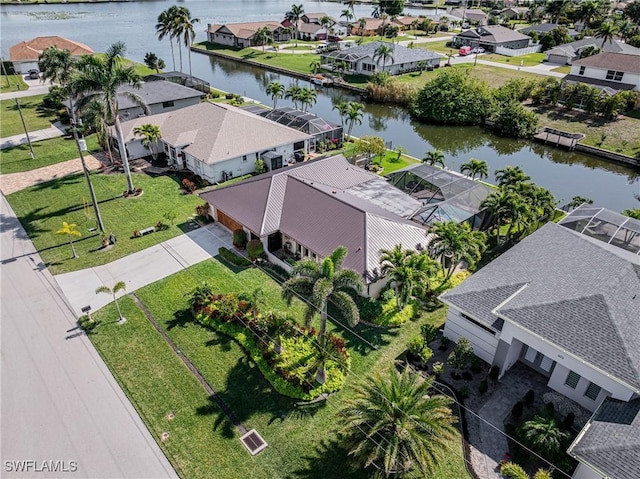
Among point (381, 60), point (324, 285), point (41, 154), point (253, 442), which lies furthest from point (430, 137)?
point (253, 442)

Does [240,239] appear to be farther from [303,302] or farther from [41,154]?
[41,154]

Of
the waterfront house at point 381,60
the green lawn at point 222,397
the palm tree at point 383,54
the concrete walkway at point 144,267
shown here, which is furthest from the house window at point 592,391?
the waterfront house at point 381,60

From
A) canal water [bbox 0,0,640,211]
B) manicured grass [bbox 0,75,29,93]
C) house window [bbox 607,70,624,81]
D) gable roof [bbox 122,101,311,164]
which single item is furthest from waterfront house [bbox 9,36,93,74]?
house window [bbox 607,70,624,81]

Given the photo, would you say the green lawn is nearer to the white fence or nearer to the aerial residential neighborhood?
the aerial residential neighborhood

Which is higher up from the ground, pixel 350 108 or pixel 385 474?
pixel 350 108

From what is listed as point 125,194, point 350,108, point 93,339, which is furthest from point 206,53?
point 93,339

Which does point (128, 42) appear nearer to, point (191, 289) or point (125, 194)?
point (125, 194)

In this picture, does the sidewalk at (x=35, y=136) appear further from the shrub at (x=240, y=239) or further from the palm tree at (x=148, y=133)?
the shrub at (x=240, y=239)
